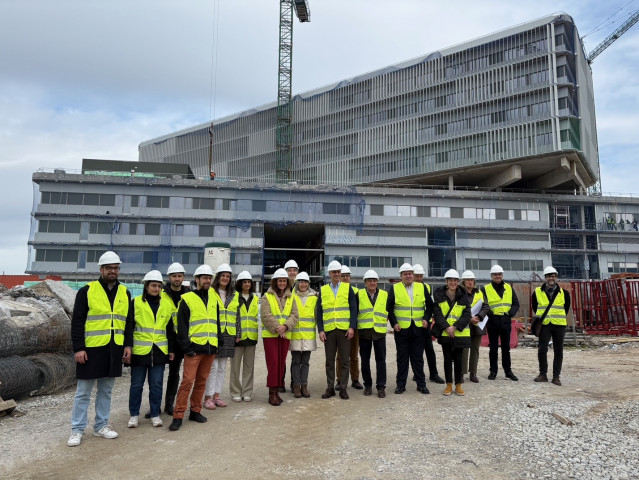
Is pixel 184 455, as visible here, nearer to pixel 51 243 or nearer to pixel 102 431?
pixel 102 431

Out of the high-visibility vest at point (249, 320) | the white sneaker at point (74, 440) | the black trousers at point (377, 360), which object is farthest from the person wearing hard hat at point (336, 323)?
the white sneaker at point (74, 440)

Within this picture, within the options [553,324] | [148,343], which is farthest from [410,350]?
[148,343]

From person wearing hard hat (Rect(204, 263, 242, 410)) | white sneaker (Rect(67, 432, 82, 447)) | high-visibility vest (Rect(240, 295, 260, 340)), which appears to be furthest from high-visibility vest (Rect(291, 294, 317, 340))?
white sneaker (Rect(67, 432, 82, 447))

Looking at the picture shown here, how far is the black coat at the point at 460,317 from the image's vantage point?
25.1ft

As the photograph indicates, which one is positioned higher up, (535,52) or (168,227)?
(535,52)

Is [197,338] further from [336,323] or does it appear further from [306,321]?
[336,323]

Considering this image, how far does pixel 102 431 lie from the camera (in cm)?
575

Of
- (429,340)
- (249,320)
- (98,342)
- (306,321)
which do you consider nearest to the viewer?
(98,342)

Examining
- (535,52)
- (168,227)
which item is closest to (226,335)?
(168,227)

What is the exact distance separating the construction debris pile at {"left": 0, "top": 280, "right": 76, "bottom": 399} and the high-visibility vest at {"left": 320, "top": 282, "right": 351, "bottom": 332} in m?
4.90

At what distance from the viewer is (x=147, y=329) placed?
20.2 feet

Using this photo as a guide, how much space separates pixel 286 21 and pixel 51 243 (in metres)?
41.9

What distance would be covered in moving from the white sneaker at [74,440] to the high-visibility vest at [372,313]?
4402 millimetres

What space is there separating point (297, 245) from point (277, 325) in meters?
53.0
